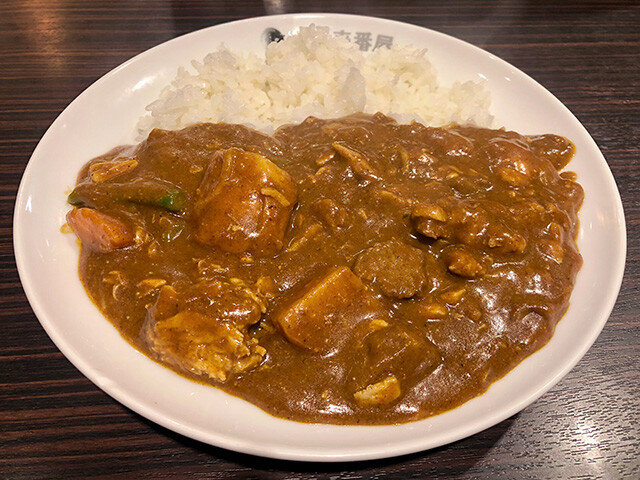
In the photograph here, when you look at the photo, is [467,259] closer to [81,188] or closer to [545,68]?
[81,188]

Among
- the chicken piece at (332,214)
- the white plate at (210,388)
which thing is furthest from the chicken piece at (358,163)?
the white plate at (210,388)

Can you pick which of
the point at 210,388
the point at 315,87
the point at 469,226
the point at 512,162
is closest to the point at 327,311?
the point at 210,388

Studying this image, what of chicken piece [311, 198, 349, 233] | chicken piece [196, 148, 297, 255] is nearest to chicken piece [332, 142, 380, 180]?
chicken piece [311, 198, 349, 233]

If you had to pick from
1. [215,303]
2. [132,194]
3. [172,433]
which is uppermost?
[132,194]

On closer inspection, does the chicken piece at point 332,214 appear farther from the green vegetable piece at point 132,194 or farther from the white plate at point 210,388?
the white plate at point 210,388

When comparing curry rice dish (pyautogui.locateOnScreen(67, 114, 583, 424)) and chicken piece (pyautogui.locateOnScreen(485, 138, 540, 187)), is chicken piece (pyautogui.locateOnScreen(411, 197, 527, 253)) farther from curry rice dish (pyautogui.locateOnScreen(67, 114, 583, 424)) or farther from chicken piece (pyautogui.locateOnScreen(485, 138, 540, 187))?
chicken piece (pyautogui.locateOnScreen(485, 138, 540, 187))

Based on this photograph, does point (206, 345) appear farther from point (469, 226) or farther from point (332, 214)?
point (469, 226)
